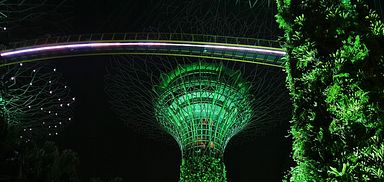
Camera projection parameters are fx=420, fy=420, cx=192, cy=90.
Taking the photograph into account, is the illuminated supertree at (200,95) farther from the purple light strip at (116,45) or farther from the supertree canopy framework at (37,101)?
the purple light strip at (116,45)

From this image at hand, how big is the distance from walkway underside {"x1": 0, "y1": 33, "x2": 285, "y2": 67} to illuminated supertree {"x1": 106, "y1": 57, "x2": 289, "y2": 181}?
16.0 ft

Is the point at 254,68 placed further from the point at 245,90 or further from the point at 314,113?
the point at 314,113

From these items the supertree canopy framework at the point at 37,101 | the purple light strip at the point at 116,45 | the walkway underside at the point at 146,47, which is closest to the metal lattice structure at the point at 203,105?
the walkway underside at the point at 146,47

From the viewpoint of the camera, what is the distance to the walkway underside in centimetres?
1747

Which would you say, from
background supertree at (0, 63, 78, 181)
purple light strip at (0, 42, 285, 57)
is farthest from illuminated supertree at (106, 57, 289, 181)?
purple light strip at (0, 42, 285, 57)

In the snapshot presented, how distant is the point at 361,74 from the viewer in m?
6.38

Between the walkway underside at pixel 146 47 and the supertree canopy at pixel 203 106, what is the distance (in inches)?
235

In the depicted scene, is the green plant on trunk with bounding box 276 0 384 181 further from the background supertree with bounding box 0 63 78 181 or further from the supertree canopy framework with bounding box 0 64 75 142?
the supertree canopy framework with bounding box 0 64 75 142

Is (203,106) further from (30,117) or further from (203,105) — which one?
(30,117)

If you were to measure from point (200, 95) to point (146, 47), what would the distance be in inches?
292

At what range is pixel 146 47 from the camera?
60.3 feet

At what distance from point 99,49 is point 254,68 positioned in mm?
9108

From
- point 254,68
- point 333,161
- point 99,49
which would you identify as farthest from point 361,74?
point 254,68

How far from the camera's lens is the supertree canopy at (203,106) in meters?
24.2
